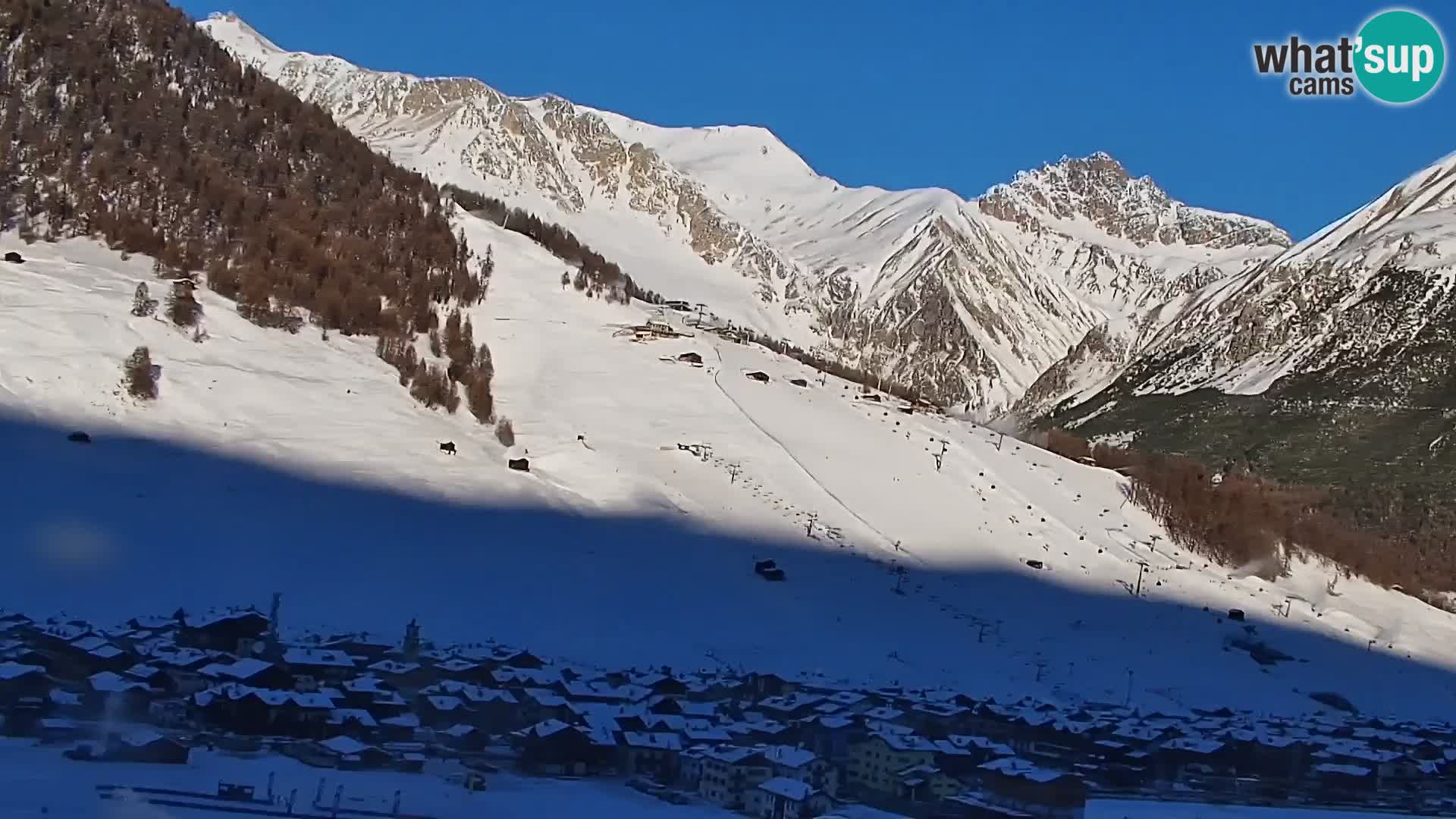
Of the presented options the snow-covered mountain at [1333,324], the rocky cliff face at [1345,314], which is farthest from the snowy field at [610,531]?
the rocky cliff face at [1345,314]

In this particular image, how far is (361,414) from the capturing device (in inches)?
1332

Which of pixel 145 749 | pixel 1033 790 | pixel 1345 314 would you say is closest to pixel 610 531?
pixel 1033 790

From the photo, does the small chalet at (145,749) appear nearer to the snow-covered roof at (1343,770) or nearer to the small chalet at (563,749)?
the small chalet at (563,749)

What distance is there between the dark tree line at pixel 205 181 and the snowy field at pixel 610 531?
1.56 m

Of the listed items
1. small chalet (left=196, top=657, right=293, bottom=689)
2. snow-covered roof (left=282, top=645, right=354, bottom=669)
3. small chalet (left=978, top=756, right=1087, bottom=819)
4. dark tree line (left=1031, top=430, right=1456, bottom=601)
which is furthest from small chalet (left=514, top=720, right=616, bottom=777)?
dark tree line (left=1031, top=430, right=1456, bottom=601)

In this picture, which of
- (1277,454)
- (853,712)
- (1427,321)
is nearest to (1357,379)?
(1427,321)

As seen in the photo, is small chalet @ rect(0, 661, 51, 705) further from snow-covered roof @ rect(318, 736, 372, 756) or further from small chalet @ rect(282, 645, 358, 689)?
snow-covered roof @ rect(318, 736, 372, 756)

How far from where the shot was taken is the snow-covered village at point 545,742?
45.0ft

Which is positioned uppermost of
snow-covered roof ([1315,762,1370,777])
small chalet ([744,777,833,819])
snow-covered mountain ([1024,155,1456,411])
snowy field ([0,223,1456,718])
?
snow-covered mountain ([1024,155,1456,411])

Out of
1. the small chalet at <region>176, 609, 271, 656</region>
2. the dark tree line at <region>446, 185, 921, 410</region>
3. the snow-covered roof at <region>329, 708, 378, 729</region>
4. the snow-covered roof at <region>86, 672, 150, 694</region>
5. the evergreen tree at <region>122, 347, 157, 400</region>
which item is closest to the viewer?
the snow-covered roof at <region>86, 672, 150, 694</region>

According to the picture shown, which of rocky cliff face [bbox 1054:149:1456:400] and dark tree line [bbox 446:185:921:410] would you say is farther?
rocky cliff face [bbox 1054:149:1456:400]

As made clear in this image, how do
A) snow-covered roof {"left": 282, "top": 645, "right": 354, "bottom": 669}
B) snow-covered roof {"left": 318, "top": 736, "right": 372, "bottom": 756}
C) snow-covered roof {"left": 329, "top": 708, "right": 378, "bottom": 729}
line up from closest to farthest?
1. snow-covered roof {"left": 318, "top": 736, "right": 372, "bottom": 756}
2. snow-covered roof {"left": 329, "top": 708, "right": 378, "bottom": 729}
3. snow-covered roof {"left": 282, "top": 645, "right": 354, "bottom": 669}

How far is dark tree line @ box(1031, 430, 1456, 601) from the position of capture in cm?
4281

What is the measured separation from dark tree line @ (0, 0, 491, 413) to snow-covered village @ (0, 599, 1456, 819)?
1803cm
